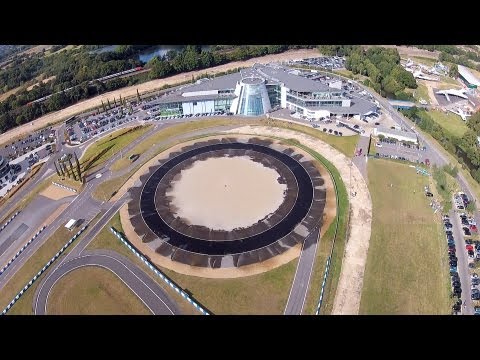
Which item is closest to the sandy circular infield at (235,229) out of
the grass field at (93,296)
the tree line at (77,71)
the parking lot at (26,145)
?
the grass field at (93,296)

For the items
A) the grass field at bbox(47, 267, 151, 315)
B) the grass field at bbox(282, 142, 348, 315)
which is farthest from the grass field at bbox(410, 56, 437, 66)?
the grass field at bbox(47, 267, 151, 315)

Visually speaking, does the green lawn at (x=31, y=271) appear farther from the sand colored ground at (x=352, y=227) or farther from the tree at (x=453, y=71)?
the tree at (x=453, y=71)

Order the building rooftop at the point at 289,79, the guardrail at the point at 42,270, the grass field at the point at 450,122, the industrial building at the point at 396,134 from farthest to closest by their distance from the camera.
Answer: the building rooftop at the point at 289,79 < the grass field at the point at 450,122 < the industrial building at the point at 396,134 < the guardrail at the point at 42,270

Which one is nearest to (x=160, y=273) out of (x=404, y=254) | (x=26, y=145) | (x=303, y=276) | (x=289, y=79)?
(x=303, y=276)

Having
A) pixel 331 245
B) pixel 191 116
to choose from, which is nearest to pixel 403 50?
pixel 191 116

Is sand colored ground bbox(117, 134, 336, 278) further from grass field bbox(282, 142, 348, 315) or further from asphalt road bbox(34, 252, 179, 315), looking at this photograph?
asphalt road bbox(34, 252, 179, 315)
